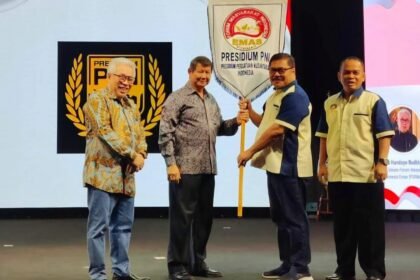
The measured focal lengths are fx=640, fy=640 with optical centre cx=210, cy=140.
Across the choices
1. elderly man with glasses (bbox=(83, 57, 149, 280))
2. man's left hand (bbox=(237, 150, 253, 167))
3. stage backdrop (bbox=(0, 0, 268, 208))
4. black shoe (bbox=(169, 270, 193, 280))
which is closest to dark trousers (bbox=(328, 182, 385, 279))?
man's left hand (bbox=(237, 150, 253, 167))


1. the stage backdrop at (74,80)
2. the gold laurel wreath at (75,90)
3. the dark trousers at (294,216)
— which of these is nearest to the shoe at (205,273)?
the dark trousers at (294,216)

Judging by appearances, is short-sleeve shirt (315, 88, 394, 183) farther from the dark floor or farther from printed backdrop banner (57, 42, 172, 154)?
printed backdrop banner (57, 42, 172, 154)

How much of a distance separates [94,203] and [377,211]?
5.34 feet

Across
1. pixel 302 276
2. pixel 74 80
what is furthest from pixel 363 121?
pixel 74 80

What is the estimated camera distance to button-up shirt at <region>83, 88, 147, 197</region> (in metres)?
3.42

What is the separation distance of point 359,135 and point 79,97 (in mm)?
3716

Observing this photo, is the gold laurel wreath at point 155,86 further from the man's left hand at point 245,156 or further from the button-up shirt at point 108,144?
the button-up shirt at point 108,144

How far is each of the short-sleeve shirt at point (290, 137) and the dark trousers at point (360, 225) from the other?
0.88 feet

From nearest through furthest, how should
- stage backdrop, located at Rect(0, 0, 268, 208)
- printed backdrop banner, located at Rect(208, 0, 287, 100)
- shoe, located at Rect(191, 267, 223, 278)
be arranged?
shoe, located at Rect(191, 267, 223, 278)
printed backdrop banner, located at Rect(208, 0, 287, 100)
stage backdrop, located at Rect(0, 0, 268, 208)

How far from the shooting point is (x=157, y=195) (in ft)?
22.2

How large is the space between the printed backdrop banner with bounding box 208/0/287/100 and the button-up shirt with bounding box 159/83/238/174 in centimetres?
52

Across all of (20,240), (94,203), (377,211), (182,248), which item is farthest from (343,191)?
(20,240)

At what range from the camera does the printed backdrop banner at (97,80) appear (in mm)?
6656

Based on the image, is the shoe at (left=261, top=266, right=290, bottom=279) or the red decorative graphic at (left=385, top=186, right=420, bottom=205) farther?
the red decorative graphic at (left=385, top=186, right=420, bottom=205)
